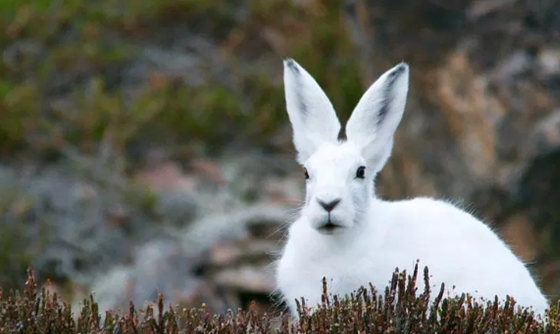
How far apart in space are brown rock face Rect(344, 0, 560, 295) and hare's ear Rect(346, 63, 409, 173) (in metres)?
3.39

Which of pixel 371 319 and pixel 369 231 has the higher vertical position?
pixel 369 231

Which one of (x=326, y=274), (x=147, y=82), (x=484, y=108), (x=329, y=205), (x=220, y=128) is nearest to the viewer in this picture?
(x=329, y=205)

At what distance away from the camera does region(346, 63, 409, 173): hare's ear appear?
19.4 feet

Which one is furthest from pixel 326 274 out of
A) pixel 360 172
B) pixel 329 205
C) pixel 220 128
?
pixel 220 128

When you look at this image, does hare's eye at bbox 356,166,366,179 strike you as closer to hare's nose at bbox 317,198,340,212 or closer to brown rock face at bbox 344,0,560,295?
hare's nose at bbox 317,198,340,212

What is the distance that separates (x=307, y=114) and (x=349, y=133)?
246 mm

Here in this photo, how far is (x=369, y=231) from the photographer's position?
5.67 meters

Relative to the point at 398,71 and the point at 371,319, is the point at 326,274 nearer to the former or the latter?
the point at 371,319

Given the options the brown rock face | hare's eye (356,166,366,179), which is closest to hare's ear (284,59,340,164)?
hare's eye (356,166,366,179)

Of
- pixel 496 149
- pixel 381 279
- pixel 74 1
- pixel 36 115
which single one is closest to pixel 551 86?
pixel 496 149

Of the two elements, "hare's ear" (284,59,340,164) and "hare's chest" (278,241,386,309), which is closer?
"hare's chest" (278,241,386,309)

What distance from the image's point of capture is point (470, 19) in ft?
31.9

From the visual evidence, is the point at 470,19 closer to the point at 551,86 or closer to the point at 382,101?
the point at 551,86

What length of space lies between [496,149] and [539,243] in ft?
2.76
